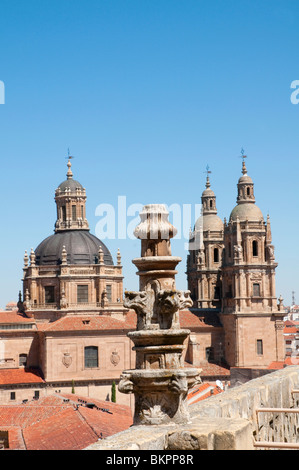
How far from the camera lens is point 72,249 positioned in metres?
63.8

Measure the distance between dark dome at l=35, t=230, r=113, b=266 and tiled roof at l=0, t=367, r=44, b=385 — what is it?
9645 millimetres

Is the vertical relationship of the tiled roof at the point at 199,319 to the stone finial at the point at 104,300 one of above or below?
below

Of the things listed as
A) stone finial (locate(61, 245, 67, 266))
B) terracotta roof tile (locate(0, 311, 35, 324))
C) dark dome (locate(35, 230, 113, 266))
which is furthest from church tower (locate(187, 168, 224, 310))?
terracotta roof tile (locate(0, 311, 35, 324))

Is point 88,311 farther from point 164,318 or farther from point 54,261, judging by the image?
point 164,318

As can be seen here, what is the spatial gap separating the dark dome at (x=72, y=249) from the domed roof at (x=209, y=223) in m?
9.94

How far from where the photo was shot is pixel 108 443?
6383 mm

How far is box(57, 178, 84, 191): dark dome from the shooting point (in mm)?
66625

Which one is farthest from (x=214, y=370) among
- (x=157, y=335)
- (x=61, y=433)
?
(x=157, y=335)

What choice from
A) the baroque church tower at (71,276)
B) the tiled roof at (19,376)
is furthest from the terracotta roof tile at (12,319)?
the tiled roof at (19,376)

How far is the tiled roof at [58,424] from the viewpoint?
2561 cm

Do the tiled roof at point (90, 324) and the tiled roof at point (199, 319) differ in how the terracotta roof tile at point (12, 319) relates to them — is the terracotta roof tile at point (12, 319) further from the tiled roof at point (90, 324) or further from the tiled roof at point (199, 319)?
the tiled roof at point (199, 319)

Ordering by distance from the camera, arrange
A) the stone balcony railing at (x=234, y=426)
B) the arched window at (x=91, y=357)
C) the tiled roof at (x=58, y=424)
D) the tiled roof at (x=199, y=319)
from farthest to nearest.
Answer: the tiled roof at (x=199, y=319), the arched window at (x=91, y=357), the tiled roof at (x=58, y=424), the stone balcony railing at (x=234, y=426)

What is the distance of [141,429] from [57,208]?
60334mm
